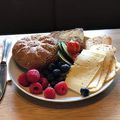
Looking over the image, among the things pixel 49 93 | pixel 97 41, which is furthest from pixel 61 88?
pixel 97 41

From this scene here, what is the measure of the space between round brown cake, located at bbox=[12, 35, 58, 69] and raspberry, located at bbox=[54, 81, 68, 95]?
0.12 meters

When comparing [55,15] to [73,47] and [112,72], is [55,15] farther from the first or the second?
[112,72]

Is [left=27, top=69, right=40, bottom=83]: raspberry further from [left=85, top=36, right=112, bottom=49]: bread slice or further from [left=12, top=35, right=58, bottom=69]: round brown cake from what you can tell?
[left=85, top=36, right=112, bottom=49]: bread slice

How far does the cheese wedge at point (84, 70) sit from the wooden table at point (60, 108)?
0.06 m

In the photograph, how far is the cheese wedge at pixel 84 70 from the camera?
898mm

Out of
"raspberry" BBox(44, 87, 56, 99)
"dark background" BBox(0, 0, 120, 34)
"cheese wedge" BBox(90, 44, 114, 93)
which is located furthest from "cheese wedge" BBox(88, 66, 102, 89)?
"dark background" BBox(0, 0, 120, 34)

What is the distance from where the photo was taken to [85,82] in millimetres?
892

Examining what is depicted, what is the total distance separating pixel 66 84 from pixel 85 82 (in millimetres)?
62

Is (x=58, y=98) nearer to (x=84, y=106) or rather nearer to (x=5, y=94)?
(x=84, y=106)

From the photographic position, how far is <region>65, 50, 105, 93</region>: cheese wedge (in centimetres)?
90

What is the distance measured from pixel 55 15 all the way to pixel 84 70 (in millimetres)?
1001

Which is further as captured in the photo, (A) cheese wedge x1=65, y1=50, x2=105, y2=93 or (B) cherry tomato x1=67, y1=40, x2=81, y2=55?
(B) cherry tomato x1=67, y1=40, x2=81, y2=55

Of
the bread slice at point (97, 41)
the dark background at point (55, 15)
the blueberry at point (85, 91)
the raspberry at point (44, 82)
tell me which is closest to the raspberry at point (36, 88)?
the raspberry at point (44, 82)

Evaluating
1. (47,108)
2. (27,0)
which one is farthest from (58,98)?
(27,0)
